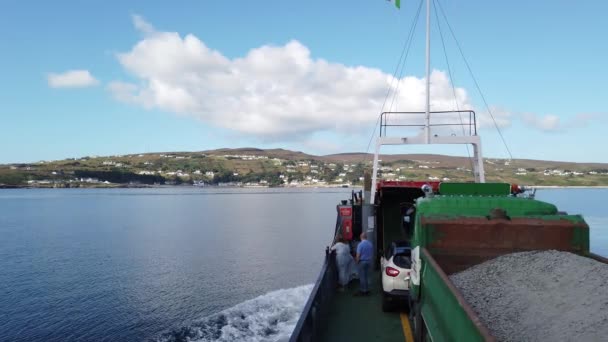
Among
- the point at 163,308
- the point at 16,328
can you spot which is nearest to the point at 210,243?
the point at 163,308

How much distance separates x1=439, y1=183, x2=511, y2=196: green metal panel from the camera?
9.36 metres

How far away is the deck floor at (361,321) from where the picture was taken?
795 centimetres

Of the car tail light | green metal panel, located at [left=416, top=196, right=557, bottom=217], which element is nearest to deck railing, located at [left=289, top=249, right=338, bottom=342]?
the car tail light

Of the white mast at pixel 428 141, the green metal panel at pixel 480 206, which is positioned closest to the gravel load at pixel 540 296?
the green metal panel at pixel 480 206

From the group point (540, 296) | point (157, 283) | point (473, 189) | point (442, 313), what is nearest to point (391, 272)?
point (473, 189)

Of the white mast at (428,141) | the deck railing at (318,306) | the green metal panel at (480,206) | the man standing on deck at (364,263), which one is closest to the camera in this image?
the deck railing at (318,306)

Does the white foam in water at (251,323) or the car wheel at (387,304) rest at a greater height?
the car wheel at (387,304)

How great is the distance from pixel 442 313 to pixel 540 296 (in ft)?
2.98

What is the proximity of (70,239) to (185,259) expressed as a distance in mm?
16940

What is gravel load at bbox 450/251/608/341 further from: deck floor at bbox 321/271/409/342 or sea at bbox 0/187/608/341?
sea at bbox 0/187/608/341

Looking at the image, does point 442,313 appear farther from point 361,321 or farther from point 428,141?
point 428,141

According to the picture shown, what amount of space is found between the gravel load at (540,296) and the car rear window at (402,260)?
3301 mm

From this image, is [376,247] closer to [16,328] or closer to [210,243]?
[16,328]

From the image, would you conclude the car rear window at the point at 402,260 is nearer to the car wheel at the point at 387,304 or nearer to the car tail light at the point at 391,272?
the car tail light at the point at 391,272
